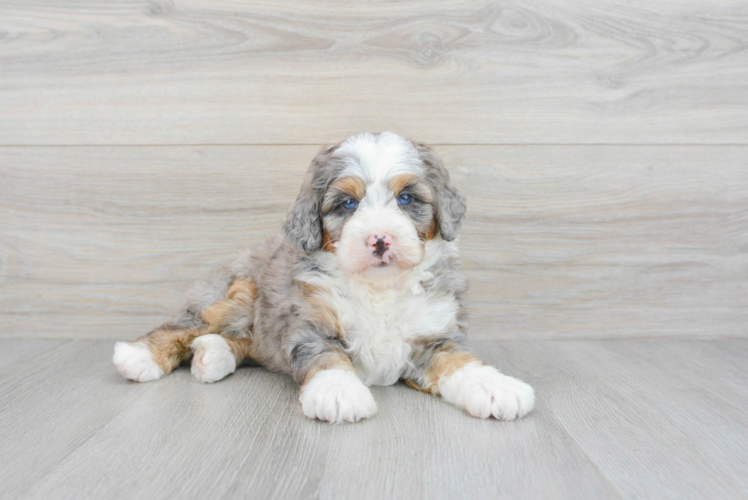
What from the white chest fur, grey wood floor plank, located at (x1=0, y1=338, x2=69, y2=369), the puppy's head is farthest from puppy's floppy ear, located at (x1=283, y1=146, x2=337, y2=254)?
grey wood floor plank, located at (x1=0, y1=338, x2=69, y2=369)

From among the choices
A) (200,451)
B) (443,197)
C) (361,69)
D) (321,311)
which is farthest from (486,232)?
(200,451)

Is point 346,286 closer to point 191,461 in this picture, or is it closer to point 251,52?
point 191,461

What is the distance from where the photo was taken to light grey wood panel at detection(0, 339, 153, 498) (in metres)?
1.68

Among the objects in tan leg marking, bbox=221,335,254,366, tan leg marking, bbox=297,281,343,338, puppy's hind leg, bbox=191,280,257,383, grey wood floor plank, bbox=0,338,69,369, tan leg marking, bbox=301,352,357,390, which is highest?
tan leg marking, bbox=297,281,343,338

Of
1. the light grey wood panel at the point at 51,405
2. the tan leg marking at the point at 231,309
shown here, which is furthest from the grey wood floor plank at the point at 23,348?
the tan leg marking at the point at 231,309

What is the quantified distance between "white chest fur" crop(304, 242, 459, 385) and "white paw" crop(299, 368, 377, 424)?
1.05ft

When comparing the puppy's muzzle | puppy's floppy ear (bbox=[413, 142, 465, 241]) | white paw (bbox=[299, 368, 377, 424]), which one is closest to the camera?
white paw (bbox=[299, 368, 377, 424])

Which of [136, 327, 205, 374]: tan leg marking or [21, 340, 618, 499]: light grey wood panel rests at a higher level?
[21, 340, 618, 499]: light grey wood panel

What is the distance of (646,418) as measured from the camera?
6.67 ft

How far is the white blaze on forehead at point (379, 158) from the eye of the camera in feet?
7.32

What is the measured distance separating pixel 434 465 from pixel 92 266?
2366 millimetres

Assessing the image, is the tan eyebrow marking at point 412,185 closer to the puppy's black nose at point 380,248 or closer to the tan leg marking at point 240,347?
the puppy's black nose at point 380,248

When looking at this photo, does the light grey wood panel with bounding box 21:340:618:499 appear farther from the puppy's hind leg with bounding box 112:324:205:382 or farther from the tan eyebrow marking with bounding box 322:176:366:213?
the tan eyebrow marking with bounding box 322:176:366:213

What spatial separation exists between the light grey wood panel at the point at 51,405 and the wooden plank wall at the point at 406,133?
54cm
